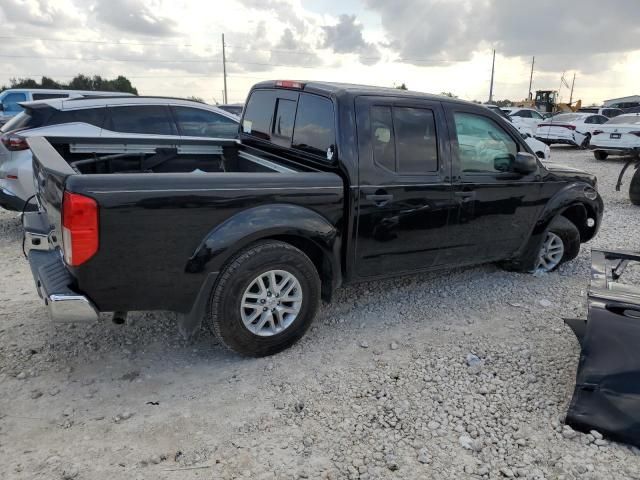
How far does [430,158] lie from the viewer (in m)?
4.08

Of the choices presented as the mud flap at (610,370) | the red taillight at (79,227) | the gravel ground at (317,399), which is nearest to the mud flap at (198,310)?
the gravel ground at (317,399)

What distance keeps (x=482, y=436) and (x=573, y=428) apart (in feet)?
1.74

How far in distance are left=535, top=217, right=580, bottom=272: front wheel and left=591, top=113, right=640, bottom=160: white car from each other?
1158 centimetres

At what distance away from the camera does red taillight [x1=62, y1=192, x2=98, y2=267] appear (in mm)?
2721

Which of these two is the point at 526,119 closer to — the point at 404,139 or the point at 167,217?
the point at 404,139

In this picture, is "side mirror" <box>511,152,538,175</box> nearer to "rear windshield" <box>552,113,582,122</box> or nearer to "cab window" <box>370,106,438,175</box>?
"cab window" <box>370,106,438,175</box>

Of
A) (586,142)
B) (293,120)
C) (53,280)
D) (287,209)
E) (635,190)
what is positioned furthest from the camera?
(586,142)

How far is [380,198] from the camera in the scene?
378cm

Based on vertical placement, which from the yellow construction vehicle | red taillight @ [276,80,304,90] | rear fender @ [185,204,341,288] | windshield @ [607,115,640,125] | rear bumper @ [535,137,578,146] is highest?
the yellow construction vehicle

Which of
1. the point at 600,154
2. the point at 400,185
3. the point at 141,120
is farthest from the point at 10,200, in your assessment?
the point at 600,154

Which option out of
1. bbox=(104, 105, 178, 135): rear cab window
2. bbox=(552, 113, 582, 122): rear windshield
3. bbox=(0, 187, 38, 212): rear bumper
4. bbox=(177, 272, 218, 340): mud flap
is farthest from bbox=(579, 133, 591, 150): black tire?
bbox=(177, 272, 218, 340): mud flap

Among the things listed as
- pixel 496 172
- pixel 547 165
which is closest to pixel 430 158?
pixel 496 172

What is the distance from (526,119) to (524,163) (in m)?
19.2

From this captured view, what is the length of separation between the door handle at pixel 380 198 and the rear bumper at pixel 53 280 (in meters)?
2.01
